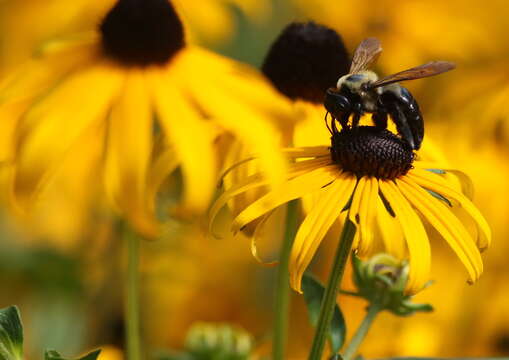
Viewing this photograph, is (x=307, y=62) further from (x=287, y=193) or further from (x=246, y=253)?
(x=246, y=253)

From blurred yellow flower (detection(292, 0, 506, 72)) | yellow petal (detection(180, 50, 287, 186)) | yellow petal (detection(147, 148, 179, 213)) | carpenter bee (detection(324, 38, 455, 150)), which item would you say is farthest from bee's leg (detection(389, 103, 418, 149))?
blurred yellow flower (detection(292, 0, 506, 72))

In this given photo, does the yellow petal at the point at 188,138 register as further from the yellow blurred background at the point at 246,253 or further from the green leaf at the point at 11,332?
the yellow blurred background at the point at 246,253

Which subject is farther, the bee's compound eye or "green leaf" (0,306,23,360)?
the bee's compound eye

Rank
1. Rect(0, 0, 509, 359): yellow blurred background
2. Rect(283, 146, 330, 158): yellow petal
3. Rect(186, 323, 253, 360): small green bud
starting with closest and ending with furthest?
Rect(283, 146, 330, 158): yellow petal, Rect(186, 323, 253, 360): small green bud, Rect(0, 0, 509, 359): yellow blurred background

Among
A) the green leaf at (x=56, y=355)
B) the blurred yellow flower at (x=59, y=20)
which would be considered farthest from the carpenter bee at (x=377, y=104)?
the blurred yellow flower at (x=59, y=20)

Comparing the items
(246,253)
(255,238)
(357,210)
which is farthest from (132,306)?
(246,253)

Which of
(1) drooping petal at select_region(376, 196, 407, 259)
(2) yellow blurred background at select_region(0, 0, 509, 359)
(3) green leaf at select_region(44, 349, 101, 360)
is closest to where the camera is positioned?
Result: (3) green leaf at select_region(44, 349, 101, 360)

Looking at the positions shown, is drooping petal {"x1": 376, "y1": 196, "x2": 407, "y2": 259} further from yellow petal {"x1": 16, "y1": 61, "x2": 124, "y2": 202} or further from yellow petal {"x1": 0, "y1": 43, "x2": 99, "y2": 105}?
yellow petal {"x1": 0, "y1": 43, "x2": 99, "y2": 105}
